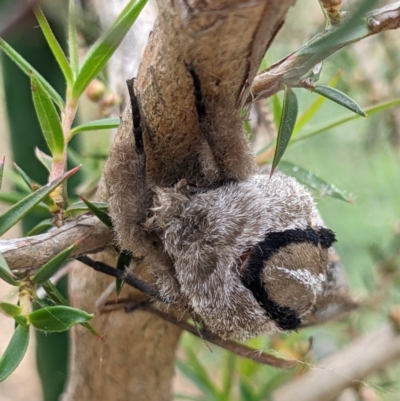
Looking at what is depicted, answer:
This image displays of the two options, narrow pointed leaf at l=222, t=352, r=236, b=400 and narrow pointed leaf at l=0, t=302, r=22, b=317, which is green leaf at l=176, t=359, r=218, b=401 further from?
narrow pointed leaf at l=0, t=302, r=22, b=317

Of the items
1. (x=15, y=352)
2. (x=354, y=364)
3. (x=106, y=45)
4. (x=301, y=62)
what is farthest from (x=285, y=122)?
(x=354, y=364)

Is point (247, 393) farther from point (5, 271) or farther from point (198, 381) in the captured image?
point (5, 271)

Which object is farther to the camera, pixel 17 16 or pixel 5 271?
pixel 5 271

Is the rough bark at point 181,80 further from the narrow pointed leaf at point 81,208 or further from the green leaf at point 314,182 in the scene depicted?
the green leaf at point 314,182

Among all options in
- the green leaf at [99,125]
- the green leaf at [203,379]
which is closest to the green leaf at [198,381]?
the green leaf at [203,379]

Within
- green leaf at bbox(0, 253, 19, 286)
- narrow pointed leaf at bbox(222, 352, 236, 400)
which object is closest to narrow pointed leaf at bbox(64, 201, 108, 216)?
green leaf at bbox(0, 253, 19, 286)

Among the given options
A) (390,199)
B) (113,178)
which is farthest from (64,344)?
(390,199)

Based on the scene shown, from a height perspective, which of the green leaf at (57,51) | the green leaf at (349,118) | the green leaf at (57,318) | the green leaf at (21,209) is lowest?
the green leaf at (349,118)
